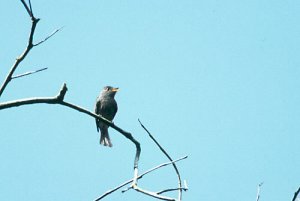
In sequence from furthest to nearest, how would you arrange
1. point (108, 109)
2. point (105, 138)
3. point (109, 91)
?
1. point (109, 91)
2. point (108, 109)
3. point (105, 138)

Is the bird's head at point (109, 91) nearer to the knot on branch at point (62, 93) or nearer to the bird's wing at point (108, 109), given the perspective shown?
the bird's wing at point (108, 109)

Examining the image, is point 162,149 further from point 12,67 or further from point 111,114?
point 111,114

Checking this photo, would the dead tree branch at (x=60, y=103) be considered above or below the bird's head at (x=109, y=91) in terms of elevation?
below

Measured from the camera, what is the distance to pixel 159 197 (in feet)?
7.50

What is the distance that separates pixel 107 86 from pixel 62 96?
9683 millimetres

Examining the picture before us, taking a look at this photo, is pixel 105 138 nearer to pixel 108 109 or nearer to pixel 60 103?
pixel 108 109

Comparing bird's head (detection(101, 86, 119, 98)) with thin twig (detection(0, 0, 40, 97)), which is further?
bird's head (detection(101, 86, 119, 98))

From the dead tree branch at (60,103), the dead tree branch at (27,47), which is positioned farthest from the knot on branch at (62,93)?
Answer: the dead tree branch at (27,47)

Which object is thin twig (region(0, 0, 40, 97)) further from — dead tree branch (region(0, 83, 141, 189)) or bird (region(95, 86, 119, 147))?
bird (region(95, 86, 119, 147))

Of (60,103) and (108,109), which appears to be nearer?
(60,103)

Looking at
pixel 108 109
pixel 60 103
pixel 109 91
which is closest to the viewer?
pixel 60 103

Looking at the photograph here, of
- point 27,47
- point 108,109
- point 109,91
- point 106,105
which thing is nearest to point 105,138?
point 108,109

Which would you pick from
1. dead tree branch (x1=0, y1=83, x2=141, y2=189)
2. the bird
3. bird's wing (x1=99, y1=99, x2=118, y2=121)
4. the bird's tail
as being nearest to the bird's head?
the bird

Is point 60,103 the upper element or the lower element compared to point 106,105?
lower
